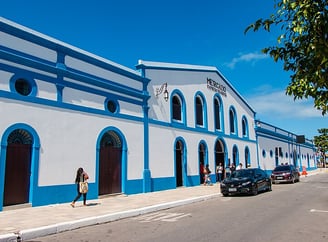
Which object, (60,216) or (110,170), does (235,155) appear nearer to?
(110,170)

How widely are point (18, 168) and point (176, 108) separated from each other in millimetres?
11173

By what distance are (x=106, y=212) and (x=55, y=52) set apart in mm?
6887

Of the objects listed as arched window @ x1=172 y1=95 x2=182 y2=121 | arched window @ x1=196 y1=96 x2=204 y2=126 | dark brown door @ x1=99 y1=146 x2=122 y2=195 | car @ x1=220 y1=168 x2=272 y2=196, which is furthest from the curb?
arched window @ x1=196 y1=96 x2=204 y2=126

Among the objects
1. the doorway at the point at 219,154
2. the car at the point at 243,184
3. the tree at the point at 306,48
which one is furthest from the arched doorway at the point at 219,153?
the tree at the point at 306,48

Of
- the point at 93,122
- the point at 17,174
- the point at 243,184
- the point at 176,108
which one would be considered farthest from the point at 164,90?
the point at 17,174

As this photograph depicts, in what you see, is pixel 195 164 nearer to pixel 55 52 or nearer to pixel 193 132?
pixel 193 132

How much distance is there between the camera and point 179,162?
65.3 ft

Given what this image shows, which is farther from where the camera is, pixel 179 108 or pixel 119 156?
pixel 179 108

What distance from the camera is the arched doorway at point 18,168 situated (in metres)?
10.7

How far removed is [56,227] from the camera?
7.64 m

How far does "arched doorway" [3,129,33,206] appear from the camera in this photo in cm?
1066

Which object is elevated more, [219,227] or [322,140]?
[322,140]

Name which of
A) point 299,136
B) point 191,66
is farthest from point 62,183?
point 299,136

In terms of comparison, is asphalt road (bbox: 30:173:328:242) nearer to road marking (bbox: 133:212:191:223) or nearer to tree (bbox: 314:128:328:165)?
road marking (bbox: 133:212:191:223)
